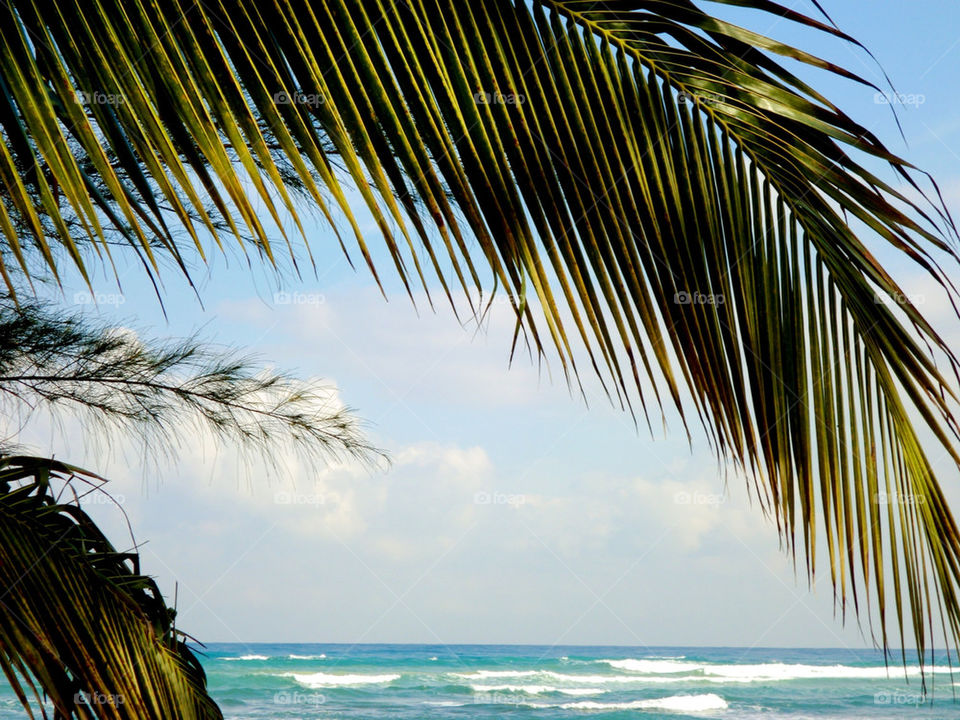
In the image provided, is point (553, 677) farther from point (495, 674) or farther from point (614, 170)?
point (614, 170)

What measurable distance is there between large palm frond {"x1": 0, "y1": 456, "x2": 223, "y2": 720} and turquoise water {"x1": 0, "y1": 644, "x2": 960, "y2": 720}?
13063 millimetres

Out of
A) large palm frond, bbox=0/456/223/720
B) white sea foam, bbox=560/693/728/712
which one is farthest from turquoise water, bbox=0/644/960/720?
large palm frond, bbox=0/456/223/720

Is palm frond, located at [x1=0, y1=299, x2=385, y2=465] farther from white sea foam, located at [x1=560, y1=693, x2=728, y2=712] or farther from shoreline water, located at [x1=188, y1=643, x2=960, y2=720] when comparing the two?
white sea foam, located at [x1=560, y1=693, x2=728, y2=712]

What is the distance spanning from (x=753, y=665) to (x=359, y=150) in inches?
986

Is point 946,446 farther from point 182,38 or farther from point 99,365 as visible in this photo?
point 99,365

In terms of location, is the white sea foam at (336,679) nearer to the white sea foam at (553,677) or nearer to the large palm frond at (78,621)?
the white sea foam at (553,677)

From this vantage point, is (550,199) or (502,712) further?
(502,712)

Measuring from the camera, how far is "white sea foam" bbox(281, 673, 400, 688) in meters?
17.3

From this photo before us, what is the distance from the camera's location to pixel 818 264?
555 millimetres

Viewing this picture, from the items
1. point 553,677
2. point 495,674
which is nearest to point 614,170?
point 553,677

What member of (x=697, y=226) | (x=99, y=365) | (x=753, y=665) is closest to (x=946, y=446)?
(x=697, y=226)

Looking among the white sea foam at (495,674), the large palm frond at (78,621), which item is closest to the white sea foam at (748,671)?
the white sea foam at (495,674)

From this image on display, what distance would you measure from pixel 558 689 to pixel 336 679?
4.91 m

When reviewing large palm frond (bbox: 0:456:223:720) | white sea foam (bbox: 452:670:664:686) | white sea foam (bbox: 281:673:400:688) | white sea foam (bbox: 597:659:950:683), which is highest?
large palm frond (bbox: 0:456:223:720)
